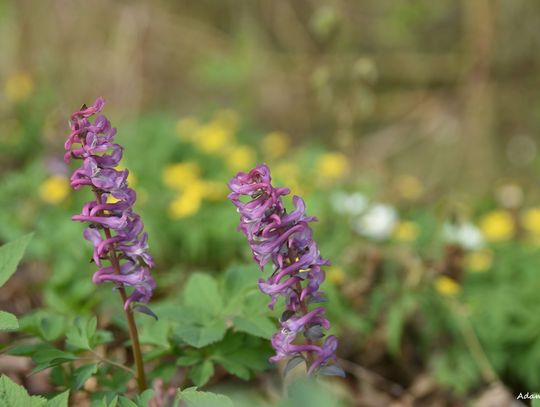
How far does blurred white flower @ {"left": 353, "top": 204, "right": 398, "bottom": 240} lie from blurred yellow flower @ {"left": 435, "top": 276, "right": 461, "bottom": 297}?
59 cm

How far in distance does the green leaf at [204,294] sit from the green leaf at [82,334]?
0.31 m

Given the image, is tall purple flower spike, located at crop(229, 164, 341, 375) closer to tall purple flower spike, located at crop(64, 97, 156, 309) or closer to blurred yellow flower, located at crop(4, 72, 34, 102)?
tall purple flower spike, located at crop(64, 97, 156, 309)

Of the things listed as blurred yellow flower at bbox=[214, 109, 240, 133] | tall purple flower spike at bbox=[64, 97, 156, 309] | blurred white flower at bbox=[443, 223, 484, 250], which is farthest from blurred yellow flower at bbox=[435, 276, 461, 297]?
blurred yellow flower at bbox=[214, 109, 240, 133]

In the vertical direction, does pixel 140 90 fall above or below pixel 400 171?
above

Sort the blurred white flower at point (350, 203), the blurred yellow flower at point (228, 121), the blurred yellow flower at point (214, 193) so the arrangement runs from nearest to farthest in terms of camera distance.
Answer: the blurred white flower at point (350, 203) → the blurred yellow flower at point (214, 193) → the blurred yellow flower at point (228, 121)

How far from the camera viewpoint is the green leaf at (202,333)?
5.77 ft

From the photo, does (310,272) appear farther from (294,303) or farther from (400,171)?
(400,171)

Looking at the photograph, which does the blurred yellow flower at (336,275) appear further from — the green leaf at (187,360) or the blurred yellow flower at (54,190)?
the blurred yellow flower at (54,190)

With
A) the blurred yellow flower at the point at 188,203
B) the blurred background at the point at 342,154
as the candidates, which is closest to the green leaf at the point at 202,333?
the blurred background at the point at 342,154

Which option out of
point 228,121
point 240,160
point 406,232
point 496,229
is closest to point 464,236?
point 406,232

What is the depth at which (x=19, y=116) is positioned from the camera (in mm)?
5398

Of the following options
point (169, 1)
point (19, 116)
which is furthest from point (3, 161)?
point (169, 1)

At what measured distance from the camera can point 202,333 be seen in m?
1.81

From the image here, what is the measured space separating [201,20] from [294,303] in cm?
618
